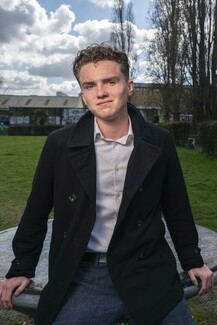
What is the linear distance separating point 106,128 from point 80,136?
0.39ft

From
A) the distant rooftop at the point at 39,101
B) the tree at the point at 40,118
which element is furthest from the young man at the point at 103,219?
the distant rooftop at the point at 39,101

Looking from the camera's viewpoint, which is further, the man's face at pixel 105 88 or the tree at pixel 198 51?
the tree at pixel 198 51

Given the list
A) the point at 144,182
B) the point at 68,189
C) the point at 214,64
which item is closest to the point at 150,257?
the point at 144,182

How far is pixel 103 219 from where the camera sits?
5.89 feet

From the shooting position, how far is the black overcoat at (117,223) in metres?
1.72

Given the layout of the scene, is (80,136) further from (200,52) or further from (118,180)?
(200,52)

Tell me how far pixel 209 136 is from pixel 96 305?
1255cm

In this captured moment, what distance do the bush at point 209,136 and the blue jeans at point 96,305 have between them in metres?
11.9

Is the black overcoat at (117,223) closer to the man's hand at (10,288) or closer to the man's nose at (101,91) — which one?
the man's hand at (10,288)

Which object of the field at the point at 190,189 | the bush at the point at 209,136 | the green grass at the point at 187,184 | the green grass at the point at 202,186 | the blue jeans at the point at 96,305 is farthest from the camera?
the bush at the point at 209,136

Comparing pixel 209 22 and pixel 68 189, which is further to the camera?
pixel 209 22

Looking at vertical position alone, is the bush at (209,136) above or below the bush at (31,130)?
below

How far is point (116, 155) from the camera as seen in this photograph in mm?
1813

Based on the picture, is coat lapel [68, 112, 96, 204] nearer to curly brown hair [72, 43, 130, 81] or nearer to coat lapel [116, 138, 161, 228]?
coat lapel [116, 138, 161, 228]
